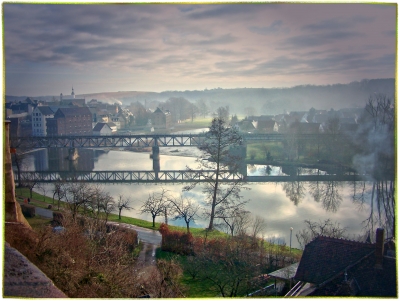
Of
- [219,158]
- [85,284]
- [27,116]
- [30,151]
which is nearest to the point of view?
[85,284]

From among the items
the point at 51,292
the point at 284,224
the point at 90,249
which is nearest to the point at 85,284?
the point at 51,292

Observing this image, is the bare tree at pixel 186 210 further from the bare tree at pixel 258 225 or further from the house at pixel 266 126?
the house at pixel 266 126

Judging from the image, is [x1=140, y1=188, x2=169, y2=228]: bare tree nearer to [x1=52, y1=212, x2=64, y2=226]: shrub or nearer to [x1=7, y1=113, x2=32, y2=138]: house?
[x1=52, y1=212, x2=64, y2=226]: shrub

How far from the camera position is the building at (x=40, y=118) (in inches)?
404

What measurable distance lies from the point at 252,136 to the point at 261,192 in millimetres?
3448

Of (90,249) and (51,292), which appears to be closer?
(51,292)

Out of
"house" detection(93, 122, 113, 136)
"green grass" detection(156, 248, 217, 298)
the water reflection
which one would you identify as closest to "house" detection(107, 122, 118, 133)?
"house" detection(93, 122, 113, 136)

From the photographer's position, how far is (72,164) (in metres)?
10.6

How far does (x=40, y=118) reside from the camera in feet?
34.4

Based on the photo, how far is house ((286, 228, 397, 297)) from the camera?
3047 millimetres

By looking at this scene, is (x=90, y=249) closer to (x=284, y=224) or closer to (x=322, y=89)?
(x=284, y=224)

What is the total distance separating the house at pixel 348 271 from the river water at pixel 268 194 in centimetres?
158

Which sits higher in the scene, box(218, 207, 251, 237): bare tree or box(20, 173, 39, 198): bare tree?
box(20, 173, 39, 198): bare tree

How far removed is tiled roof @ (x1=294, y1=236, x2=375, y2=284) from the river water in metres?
1.52
